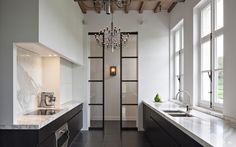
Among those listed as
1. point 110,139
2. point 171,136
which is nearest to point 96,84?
point 110,139

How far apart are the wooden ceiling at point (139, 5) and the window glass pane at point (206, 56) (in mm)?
1988

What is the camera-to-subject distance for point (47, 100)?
177 inches

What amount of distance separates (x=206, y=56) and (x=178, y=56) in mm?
1822

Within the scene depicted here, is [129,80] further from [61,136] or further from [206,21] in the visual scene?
[61,136]

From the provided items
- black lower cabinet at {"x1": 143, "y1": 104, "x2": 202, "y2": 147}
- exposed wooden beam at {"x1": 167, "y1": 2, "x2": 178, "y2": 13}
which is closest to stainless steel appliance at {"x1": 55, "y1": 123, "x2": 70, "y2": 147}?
black lower cabinet at {"x1": 143, "y1": 104, "x2": 202, "y2": 147}

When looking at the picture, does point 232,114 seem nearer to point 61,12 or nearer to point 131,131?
point 61,12

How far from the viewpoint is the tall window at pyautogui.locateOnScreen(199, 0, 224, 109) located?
3619mm

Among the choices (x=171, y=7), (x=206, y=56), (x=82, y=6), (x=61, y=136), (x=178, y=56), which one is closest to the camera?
(x=61, y=136)

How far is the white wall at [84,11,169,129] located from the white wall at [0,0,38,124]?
389 centimetres

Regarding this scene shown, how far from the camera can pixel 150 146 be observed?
5039 millimetres

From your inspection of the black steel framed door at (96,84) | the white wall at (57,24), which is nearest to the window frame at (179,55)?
the black steel framed door at (96,84)

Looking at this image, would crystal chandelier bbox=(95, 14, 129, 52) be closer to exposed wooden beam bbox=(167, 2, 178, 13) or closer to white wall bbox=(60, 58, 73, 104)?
white wall bbox=(60, 58, 73, 104)

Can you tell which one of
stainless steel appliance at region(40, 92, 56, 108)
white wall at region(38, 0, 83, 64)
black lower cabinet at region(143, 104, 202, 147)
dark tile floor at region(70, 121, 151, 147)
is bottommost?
dark tile floor at region(70, 121, 151, 147)

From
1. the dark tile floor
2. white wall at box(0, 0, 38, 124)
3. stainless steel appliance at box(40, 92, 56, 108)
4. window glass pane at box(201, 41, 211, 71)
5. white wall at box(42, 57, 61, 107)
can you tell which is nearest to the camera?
white wall at box(0, 0, 38, 124)
